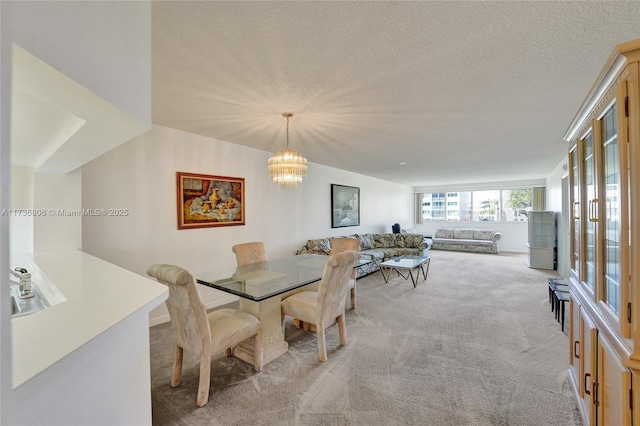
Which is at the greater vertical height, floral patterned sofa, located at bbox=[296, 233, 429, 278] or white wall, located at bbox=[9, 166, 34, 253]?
white wall, located at bbox=[9, 166, 34, 253]

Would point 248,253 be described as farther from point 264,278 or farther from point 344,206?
point 344,206

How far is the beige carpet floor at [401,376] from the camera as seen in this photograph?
1.80m

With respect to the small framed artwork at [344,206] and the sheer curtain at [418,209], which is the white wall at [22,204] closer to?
the small framed artwork at [344,206]

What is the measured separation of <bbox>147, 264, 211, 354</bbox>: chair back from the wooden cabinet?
2113 millimetres

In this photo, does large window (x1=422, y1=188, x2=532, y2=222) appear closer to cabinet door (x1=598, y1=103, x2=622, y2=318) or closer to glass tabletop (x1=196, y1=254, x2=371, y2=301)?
glass tabletop (x1=196, y1=254, x2=371, y2=301)

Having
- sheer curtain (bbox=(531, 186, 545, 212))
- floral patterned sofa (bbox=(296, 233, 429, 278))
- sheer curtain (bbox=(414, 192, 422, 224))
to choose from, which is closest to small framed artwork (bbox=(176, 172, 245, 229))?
floral patterned sofa (bbox=(296, 233, 429, 278))

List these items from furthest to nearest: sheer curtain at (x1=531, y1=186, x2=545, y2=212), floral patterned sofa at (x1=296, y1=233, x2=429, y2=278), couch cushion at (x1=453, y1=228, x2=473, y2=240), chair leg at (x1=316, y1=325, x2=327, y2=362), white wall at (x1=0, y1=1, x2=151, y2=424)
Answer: couch cushion at (x1=453, y1=228, x2=473, y2=240) < sheer curtain at (x1=531, y1=186, x2=545, y2=212) < floral patterned sofa at (x1=296, y1=233, x2=429, y2=278) < chair leg at (x1=316, y1=325, x2=327, y2=362) < white wall at (x1=0, y1=1, x2=151, y2=424)

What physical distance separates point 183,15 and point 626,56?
6.29ft

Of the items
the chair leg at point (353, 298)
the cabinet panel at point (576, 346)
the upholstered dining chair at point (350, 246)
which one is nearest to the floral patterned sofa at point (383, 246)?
the upholstered dining chair at point (350, 246)

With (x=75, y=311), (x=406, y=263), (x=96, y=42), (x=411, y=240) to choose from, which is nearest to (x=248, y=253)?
(x=75, y=311)

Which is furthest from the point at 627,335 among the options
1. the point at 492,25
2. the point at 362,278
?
the point at 362,278

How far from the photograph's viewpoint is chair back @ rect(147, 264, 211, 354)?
1757 millimetres

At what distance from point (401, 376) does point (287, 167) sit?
215 centimetres

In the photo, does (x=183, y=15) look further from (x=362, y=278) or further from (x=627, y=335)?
(x=362, y=278)
